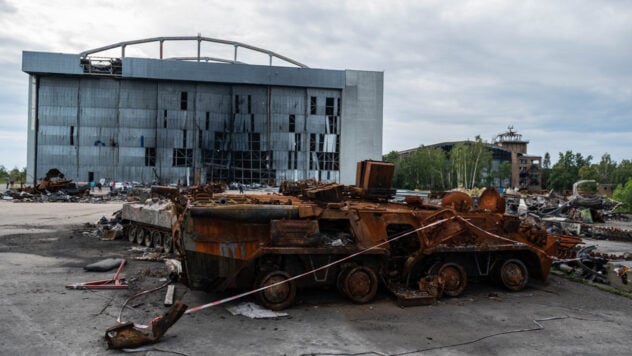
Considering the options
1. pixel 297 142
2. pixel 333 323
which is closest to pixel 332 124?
pixel 297 142

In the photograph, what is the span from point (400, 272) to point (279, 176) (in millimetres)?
43800

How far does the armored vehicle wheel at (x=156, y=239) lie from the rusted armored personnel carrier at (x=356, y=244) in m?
6.17

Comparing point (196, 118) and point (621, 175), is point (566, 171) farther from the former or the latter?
point (196, 118)

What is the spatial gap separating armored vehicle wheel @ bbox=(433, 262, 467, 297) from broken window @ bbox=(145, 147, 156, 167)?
4612 centimetres

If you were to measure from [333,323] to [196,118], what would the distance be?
4648cm

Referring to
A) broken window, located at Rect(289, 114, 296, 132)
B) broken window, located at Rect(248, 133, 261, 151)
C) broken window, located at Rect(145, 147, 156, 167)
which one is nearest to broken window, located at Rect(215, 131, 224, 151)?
broken window, located at Rect(248, 133, 261, 151)

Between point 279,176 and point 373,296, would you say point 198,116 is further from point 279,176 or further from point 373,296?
point 373,296

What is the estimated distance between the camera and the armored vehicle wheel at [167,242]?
13508 mm

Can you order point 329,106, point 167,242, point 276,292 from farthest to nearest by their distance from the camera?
point 329,106, point 167,242, point 276,292

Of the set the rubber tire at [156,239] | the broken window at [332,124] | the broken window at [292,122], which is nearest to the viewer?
the rubber tire at [156,239]

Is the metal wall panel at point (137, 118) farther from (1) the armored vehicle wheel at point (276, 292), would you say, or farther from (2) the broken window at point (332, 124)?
(1) the armored vehicle wheel at point (276, 292)

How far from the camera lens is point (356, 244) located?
8.20 metres

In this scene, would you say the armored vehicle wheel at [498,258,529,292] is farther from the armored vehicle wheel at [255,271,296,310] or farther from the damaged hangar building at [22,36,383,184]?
the damaged hangar building at [22,36,383,184]

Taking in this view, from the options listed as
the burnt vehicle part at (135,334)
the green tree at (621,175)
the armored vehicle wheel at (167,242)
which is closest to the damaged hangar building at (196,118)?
the armored vehicle wheel at (167,242)
